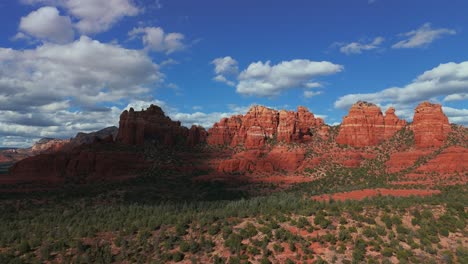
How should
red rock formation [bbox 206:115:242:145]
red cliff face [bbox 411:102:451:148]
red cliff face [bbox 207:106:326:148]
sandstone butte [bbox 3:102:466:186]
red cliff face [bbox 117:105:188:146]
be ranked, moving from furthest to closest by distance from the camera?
red rock formation [bbox 206:115:242:145] → red cliff face [bbox 207:106:326:148] → red cliff face [bbox 117:105:188:146] → sandstone butte [bbox 3:102:466:186] → red cliff face [bbox 411:102:451:148]

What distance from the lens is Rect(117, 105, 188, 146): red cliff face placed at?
364 feet

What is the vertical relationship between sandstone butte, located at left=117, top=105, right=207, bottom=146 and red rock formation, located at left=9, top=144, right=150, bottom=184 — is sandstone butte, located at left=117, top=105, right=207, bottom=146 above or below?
above

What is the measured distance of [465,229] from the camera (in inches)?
1228

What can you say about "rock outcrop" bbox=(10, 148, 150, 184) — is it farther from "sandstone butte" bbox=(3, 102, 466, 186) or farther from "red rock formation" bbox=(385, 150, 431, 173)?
"red rock formation" bbox=(385, 150, 431, 173)

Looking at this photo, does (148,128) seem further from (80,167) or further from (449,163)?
(449,163)

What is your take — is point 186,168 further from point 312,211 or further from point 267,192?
point 312,211

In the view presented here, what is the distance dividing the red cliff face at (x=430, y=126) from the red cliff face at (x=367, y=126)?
8.26 meters

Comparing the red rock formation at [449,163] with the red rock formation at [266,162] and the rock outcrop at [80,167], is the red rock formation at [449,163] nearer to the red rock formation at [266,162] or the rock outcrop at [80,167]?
the red rock formation at [266,162]

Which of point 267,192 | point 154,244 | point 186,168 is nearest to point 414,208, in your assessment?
point 154,244

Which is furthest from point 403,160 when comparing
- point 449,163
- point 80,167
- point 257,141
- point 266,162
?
point 80,167

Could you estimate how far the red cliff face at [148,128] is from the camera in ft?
364

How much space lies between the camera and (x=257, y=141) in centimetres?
11250

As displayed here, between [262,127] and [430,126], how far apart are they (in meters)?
49.9

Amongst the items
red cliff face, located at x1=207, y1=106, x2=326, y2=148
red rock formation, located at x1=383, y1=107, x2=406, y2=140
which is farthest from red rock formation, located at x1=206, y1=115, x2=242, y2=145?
red rock formation, located at x1=383, y1=107, x2=406, y2=140
